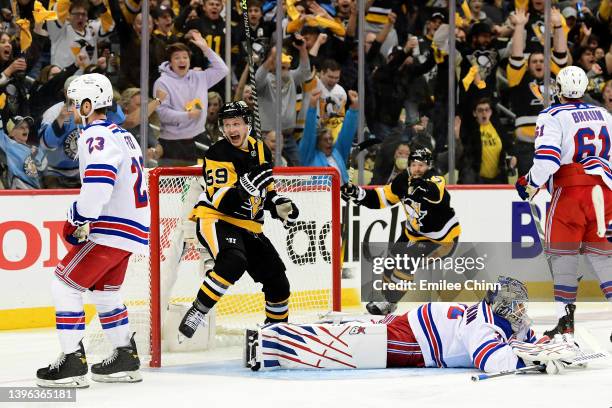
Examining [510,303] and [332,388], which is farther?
[510,303]

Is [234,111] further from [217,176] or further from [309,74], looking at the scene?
[309,74]

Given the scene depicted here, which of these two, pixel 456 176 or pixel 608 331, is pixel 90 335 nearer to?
pixel 608 331

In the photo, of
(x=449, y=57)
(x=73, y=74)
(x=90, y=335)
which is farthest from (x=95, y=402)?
(x=449, y=57)

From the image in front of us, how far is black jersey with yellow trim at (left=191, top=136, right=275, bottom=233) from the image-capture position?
5.70m

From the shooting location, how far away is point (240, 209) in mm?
5742

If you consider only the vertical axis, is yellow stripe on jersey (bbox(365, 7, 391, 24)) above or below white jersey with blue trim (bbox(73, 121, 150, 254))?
above

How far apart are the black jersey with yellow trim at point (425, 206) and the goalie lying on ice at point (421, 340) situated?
1845 mm

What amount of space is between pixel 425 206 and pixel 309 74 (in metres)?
1.65

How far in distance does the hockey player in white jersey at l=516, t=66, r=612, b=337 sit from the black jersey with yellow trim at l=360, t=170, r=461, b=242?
1058mm

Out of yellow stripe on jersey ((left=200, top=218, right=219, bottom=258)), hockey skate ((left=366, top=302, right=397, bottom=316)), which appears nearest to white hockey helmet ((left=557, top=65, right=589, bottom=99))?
hockey skate ((left=366, top=302, right=397, bottom=316))

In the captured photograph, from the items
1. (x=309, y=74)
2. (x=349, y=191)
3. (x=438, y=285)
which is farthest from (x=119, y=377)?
(x=309, y=74)

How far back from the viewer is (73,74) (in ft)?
25.0

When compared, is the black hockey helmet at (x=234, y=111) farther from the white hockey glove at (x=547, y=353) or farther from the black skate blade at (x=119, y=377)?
the white hockey glove at (x=547, y=353)

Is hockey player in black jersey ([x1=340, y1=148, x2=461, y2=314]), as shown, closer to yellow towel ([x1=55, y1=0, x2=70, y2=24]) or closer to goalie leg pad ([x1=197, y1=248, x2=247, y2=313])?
goalie leg pad ([x1=197, y1=248, x2=247, y2=313])
